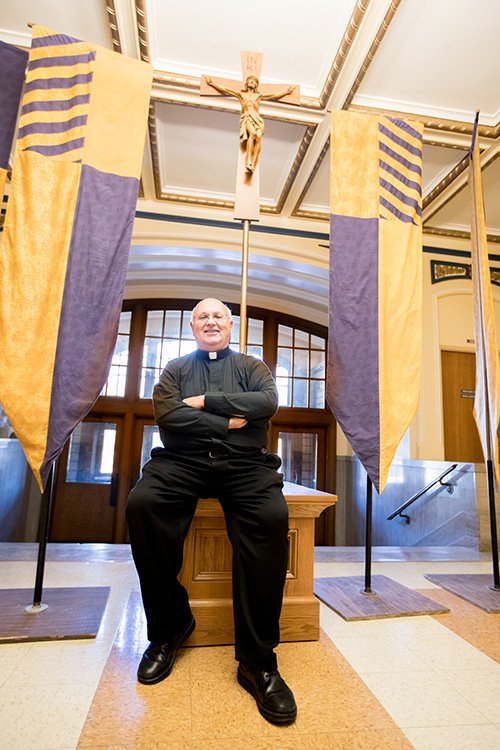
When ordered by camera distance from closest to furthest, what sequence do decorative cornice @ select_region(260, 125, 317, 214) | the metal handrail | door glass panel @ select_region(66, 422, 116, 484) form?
decorative cornice @ select_region(260, 125, 317, 214) < the metal handrail < door glass panel @ select_region(66, 422, 116, 484)

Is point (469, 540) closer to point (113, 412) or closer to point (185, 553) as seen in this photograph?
point (185, 553)

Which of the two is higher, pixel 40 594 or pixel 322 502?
pixel 322 502

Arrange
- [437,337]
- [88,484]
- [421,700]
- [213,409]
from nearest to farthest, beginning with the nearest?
[421,700] → [213,409] → [437,337] → [88,484]

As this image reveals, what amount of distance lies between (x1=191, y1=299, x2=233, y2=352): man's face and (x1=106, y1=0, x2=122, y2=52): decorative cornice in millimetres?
2253

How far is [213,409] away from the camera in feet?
5.46

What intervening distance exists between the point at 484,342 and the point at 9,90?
2.76m

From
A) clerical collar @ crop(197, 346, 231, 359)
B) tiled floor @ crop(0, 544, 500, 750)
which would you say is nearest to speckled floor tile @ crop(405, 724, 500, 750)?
tiled floor @ crop(0, 544, 500, 750)

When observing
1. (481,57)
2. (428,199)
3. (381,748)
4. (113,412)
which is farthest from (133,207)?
(113,412)

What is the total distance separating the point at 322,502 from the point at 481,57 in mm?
3285

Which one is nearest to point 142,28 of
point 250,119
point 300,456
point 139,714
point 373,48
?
point 250,119

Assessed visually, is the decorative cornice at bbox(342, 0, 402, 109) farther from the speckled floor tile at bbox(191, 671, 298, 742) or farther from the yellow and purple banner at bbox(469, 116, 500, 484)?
the speckled floor tile at bbox(191, 671, 298, 742)

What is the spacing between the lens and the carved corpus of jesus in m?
2.34

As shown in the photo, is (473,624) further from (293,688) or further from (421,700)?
(293,688)

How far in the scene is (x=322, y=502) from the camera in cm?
183
